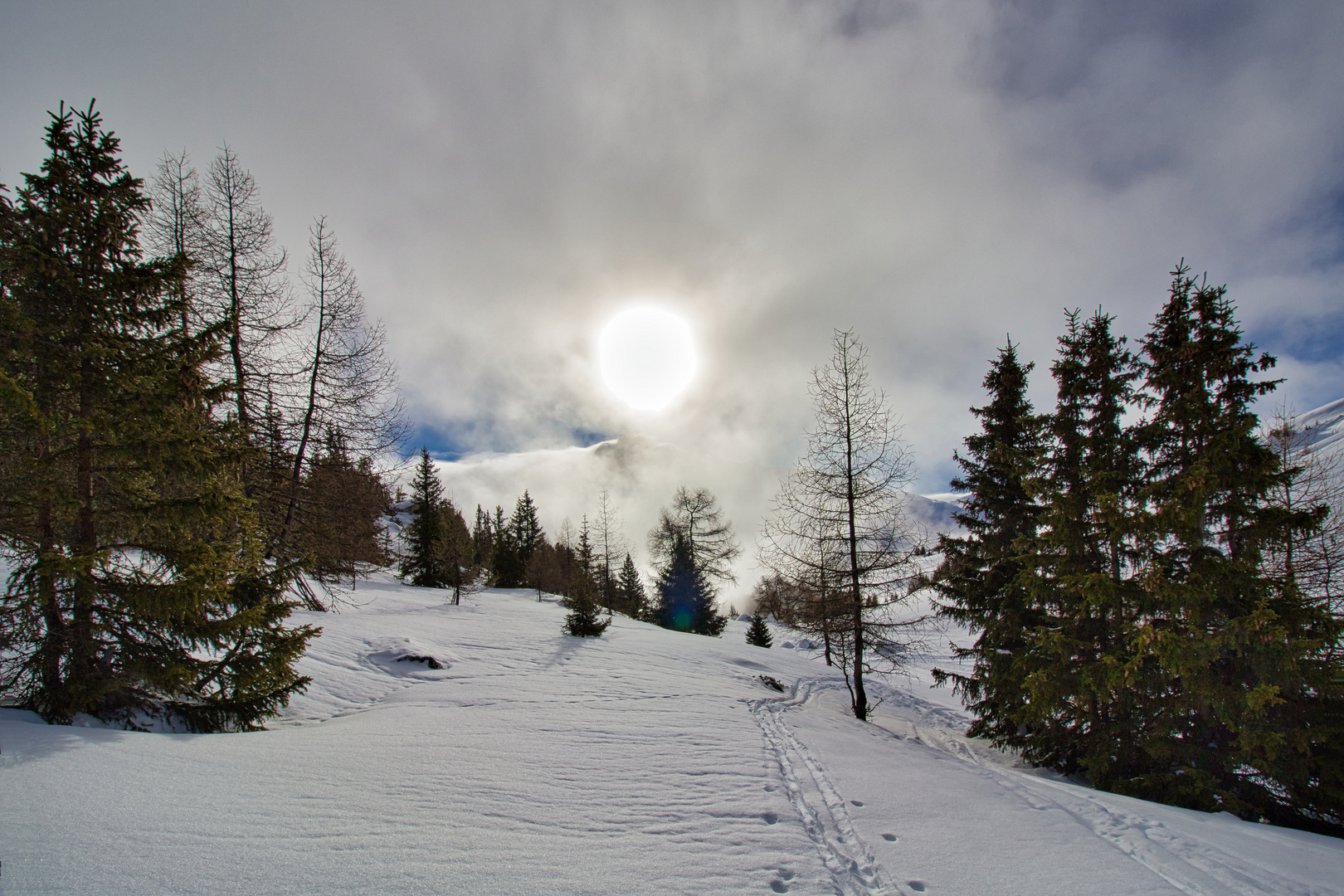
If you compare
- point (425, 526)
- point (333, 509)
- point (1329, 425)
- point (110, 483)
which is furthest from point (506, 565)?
point (1329, 425)

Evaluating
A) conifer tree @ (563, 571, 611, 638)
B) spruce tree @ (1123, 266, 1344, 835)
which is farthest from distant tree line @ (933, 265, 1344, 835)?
conifer tree @ (563, 571, 611, 638)

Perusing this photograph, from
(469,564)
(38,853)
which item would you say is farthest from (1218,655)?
(469,564)

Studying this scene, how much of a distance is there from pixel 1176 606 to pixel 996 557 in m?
4.37

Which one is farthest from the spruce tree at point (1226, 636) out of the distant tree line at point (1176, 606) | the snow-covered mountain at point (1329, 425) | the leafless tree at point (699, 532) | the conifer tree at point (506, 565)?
the snow-covered mountain at point (1329, 425)

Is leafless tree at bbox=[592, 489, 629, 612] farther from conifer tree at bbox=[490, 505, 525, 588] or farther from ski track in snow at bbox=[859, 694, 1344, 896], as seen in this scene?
ski track in snow at bbox=[859, 694, 1344, 896]

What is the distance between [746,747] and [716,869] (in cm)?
314

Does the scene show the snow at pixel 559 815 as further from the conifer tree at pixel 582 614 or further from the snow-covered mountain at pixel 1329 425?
the snow-covered mountain at pixel 1329 425

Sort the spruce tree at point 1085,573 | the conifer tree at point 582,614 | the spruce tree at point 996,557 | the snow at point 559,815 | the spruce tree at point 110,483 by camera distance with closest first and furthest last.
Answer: the snow at point 559,815 → the spruce tree at point 110,483 → the spruce tree at point 1085,573 → the spruce tree at point 996,557 → the conifer tree at point 582,614

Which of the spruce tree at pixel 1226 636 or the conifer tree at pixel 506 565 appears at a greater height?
the spruce tree at pixel 1226 636

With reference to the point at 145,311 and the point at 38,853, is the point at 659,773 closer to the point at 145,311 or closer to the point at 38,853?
the point at 38,853

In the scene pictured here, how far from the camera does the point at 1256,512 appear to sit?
7.22 meters

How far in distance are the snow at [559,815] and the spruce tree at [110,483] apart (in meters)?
0.71

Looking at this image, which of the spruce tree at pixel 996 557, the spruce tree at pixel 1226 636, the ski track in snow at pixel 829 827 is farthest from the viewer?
the spruce tree at pixel 996 557

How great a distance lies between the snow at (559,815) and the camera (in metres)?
2.83
